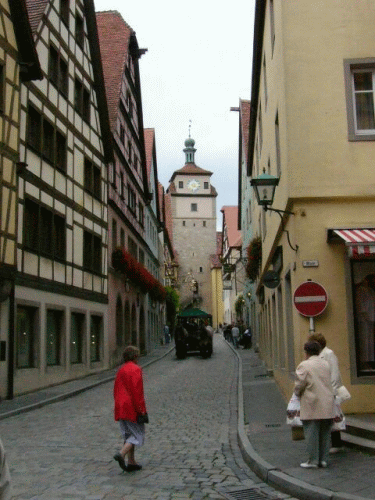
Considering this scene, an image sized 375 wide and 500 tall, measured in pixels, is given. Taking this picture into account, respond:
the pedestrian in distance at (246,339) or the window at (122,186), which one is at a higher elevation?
the window at (122,186)

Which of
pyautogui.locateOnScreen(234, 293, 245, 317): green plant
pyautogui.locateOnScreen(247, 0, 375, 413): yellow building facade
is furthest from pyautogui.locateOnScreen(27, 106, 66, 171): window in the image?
pyautogui.locateOnScreen(234, 293, 245, 317): green plant

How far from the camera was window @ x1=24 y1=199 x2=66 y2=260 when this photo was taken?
59.1 ft

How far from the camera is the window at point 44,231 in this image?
709 inches

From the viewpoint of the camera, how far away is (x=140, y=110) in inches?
1487

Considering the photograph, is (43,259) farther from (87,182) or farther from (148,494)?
(148,494)

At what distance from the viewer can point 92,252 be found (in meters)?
24.1

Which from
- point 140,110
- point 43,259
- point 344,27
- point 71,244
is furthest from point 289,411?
point 140,110

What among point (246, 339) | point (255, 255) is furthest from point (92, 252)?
point (246, 339)

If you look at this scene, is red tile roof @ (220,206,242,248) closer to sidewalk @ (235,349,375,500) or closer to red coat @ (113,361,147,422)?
sidewalk @ (235,349,375,500)

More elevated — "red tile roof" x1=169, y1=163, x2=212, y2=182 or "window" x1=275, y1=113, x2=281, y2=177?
"red tile roof" x1=169, y1=163, x2=212, y2=182

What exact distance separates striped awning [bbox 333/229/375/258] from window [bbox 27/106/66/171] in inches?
387

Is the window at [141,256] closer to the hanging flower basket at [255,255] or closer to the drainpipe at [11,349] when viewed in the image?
the hanging flower basket at [255,255]

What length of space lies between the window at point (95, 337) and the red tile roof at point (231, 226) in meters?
44.4

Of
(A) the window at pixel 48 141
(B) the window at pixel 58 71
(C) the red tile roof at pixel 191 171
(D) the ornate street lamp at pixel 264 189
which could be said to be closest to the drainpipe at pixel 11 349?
(A) the window at pixel 48 141
